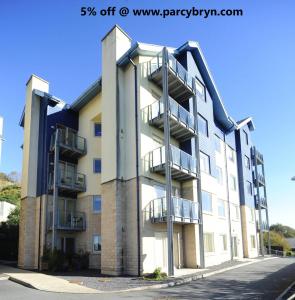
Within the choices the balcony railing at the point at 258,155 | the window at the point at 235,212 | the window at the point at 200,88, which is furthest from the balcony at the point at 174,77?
the balcony railing at the point at 258,155

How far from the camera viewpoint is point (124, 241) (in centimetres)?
1911

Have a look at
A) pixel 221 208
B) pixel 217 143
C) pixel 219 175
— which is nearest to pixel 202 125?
pixel 217 143

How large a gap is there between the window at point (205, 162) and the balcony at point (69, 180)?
8.25 metres

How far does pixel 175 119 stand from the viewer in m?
20.7

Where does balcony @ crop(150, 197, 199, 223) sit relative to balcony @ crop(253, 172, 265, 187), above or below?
below

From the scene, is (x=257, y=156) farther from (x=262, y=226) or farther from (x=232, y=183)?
(x=232, y=183)

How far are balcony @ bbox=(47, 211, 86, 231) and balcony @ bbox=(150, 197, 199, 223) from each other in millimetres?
6693

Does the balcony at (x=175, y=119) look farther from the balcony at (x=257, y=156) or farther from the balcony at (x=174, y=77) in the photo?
the balcony at (x=257, y=156)

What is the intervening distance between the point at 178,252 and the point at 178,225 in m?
1.58

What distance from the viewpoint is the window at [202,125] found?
25.8 m

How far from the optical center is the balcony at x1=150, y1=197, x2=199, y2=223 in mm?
18766

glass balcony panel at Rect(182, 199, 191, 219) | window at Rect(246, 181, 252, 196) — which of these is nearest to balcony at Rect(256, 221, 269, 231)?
window at Rect(246, 181, 252, 196)

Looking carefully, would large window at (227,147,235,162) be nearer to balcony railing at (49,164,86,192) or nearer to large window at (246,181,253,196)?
large window at (246,181,253,196)

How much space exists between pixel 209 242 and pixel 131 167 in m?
8.48
